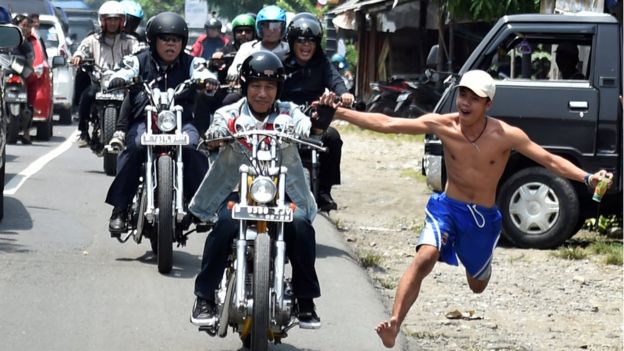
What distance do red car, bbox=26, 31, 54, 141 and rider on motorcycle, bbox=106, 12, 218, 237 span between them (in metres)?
11.9

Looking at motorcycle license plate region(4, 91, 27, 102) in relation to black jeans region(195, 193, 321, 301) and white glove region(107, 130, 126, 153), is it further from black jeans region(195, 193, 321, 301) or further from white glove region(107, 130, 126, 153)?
black jeans region(195, 193, 321, 301)

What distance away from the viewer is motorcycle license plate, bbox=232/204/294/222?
688 cm

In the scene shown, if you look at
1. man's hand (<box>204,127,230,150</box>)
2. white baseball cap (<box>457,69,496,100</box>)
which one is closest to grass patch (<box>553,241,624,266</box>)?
white baseball cap (<box>457,69,496,100</box>)

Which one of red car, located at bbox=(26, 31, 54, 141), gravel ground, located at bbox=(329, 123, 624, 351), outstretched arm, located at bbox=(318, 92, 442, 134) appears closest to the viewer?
outstretched arm, located at bbox=(318, 92, 442, 134)

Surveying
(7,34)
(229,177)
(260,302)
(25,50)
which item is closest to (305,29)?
(7,34)

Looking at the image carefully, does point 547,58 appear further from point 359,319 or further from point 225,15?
point 225,15

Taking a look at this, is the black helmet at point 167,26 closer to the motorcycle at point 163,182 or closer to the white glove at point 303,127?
the motorcycle at point 163,182

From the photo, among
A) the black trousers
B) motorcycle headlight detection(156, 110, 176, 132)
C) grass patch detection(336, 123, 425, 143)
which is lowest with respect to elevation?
grass patch detection(336, 123, 425, 143)

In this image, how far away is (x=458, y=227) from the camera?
8.08m

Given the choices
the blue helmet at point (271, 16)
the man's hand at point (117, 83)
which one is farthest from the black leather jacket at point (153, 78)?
the blue helmet at point (271, 16)

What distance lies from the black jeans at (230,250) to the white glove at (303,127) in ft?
1.55

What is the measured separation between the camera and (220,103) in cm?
1410

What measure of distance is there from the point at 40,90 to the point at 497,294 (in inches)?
539

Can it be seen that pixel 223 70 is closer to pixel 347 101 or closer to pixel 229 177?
pixel 347 101
